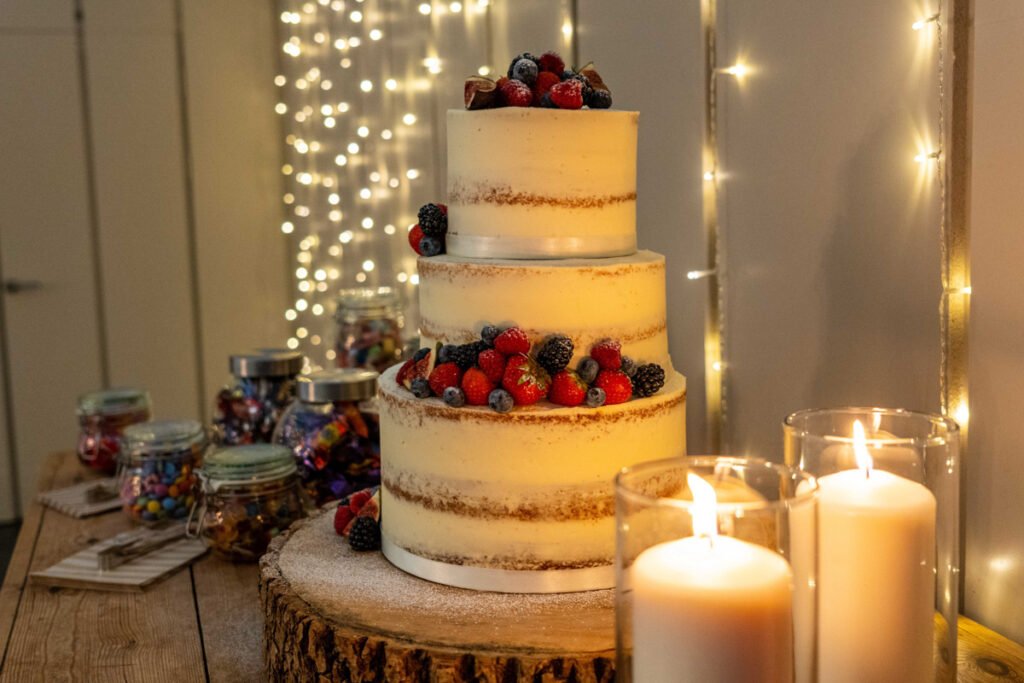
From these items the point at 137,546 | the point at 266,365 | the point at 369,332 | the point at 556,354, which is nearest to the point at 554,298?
the point at 556,354

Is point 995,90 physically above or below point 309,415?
above

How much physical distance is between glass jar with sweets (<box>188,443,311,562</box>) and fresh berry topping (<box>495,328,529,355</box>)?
707 mm

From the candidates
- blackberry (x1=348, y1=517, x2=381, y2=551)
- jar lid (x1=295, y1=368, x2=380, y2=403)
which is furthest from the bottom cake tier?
jar lid (x1=295, y1=368, x2=380, y2=403)

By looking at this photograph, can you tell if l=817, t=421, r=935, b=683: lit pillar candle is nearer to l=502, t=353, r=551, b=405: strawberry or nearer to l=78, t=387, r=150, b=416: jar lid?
l=502, t=353, r=551, b=405: strawberry

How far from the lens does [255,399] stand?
247 centimetres

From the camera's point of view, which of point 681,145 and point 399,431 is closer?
point 399,431

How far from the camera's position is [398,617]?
1.35 meters

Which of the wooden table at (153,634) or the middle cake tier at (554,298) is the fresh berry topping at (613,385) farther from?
the wooden table at (153,634)

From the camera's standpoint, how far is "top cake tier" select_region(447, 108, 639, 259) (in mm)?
1407

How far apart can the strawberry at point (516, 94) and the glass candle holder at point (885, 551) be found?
59 centimetres

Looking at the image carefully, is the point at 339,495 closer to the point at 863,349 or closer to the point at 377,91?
the point at 863,349

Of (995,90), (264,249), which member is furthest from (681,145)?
(264,249)

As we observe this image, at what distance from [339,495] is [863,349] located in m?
1.06

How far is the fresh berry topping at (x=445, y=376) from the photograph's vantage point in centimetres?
142
